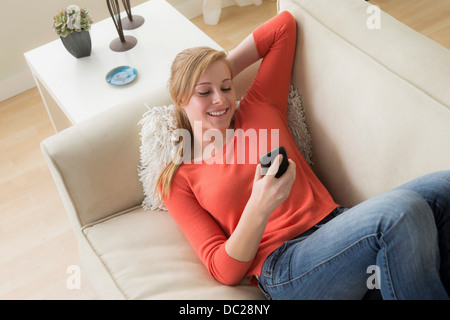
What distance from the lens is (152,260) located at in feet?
4.02

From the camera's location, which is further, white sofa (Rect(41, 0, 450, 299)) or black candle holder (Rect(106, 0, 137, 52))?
black candle holder (Rect(106, 0, 137, 52))

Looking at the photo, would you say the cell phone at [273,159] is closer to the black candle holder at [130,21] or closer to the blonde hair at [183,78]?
the blonde hair at [183,78]

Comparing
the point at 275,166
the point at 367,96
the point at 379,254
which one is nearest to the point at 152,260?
the point at 275,166

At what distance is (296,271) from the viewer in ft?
3.69

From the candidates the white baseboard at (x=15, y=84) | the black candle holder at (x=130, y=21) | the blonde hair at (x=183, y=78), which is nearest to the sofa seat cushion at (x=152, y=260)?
the blonde hair at (x=183, y=78)

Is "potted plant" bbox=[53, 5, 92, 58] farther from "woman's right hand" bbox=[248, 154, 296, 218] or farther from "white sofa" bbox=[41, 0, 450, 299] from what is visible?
"woman's right hand" bbox=[248, 154, 296, 218]

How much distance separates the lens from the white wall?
7.92 feet

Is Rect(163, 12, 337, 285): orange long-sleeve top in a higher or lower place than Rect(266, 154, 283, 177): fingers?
lower

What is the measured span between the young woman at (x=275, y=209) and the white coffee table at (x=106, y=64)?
17.3 inches

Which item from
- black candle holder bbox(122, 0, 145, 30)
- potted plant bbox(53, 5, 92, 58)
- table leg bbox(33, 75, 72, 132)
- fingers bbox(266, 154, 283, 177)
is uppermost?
potted plant bbox(53, 5, 92, 58)

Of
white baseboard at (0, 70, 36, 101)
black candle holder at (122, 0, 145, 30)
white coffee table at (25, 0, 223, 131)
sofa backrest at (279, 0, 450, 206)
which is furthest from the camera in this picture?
white baseboard at (0, 70, 36, 101)

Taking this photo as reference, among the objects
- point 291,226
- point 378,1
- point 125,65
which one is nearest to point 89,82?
point 125,65

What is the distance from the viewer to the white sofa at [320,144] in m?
1.14

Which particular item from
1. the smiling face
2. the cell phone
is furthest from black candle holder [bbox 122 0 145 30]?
the cell phone
